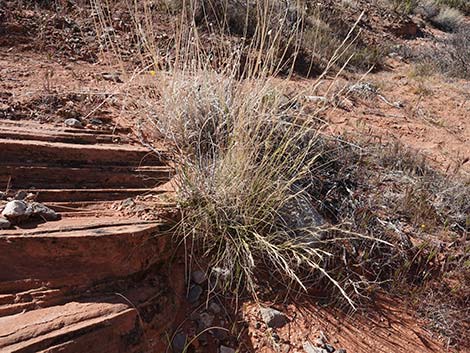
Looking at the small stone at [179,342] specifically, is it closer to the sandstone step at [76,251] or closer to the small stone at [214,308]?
the small stone at [214,308]

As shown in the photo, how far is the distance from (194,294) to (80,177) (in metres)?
0.80

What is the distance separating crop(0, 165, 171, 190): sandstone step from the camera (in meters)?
1.96

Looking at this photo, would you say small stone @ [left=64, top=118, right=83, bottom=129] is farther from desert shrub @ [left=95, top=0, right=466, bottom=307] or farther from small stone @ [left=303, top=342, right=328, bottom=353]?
small stone @ [left=303, top=342, right=328, bottom=353]

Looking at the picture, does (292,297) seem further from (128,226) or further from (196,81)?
(196,81)

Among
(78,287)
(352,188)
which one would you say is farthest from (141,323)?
(352,188)

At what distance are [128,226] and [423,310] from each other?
1.68 m

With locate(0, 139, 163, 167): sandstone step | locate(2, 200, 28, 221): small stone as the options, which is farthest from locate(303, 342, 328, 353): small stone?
locate(2, 200, 28, 221): small stone

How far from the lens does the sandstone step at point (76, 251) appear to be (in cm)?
165

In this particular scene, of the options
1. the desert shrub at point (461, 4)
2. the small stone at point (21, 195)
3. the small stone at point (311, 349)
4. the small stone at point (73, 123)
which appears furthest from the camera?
the desert shrub at point (461, 4)

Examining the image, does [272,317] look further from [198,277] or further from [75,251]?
[75,251]

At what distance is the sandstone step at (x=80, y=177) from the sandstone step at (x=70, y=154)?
46 mm

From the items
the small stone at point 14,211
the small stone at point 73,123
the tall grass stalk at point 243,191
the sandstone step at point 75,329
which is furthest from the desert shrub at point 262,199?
the small stone at point 14,211

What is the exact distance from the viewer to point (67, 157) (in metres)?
2.16

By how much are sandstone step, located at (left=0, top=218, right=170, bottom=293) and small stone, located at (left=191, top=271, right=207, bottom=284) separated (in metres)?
0.27
